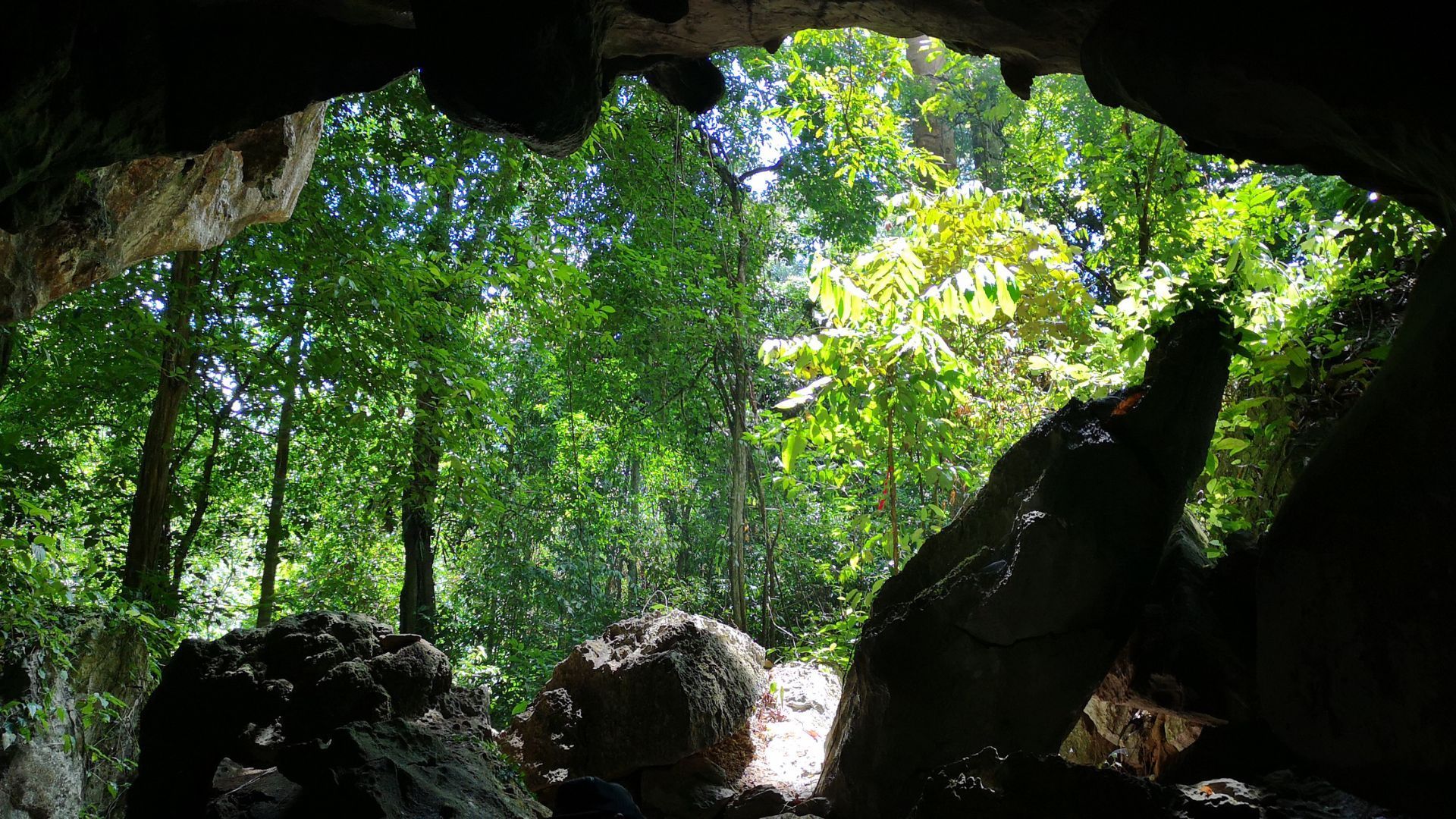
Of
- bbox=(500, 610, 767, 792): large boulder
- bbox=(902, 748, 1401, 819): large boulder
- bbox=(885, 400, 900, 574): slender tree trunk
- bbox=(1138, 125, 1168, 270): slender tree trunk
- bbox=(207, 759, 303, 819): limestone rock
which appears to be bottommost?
bbox=(207, 759, 303, 819): limestone rock

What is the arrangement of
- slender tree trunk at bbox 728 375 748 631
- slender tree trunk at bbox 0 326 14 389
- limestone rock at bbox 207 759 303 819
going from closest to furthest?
1. limestone rock at bbox 207 759 303 819
2. slender tree trunk at bbox 0 326 14 389
3. slender tree trunk at bbox 728 375 748 631

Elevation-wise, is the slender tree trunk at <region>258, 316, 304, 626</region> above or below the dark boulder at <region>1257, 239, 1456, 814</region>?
above

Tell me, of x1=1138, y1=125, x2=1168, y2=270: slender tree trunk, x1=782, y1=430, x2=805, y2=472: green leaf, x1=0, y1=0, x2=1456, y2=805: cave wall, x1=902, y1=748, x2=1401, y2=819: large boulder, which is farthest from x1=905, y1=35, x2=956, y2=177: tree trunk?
x1=902, y1=748, x2=1401, y2=819: large boulder

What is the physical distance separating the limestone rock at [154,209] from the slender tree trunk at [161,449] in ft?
5.75

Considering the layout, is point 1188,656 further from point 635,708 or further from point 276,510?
point 276,510

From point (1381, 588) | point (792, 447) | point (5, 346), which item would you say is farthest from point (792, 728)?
point (5, 346)

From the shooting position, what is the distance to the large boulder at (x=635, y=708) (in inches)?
180

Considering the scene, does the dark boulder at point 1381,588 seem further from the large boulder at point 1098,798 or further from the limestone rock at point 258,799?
the limestone rock at point 258,799

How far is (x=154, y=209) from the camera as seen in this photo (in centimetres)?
424

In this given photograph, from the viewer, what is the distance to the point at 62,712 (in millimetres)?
4266

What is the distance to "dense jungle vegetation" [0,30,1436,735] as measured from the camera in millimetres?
4461

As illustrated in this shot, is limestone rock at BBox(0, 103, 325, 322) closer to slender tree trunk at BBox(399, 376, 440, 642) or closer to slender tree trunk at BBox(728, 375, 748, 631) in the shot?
slender tree trunk at BBox(399, 376, 440, 642)

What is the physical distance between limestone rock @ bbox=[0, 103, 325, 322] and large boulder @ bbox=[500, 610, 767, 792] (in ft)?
10.9

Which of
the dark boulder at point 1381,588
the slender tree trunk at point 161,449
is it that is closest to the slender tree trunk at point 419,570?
the slender tree trunk at point 161,449
